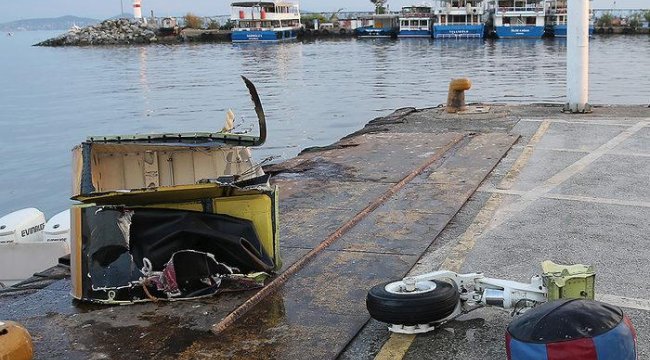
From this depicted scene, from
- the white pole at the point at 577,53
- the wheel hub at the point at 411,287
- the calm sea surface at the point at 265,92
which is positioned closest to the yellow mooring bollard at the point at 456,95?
the white pole at the point at 577,53

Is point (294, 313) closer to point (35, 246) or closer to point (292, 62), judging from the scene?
point (35, 246)

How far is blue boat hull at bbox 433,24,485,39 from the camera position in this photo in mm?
83975

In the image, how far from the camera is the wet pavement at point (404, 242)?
470 centimetres

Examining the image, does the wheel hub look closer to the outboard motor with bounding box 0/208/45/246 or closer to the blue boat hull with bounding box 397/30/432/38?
the outboard motor with bounding box 0/208/45/246

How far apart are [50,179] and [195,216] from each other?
16.6m

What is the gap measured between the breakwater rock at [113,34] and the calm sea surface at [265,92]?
39.6 meters

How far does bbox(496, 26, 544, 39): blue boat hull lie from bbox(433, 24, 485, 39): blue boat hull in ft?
7.08

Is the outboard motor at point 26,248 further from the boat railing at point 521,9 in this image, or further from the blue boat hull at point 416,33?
the blue boat hull at point 416,33

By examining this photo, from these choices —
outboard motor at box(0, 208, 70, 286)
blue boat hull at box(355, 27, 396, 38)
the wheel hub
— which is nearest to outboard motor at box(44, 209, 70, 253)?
outboard motor at box(0, 208, 70, 286)

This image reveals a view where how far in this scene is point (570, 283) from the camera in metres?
4.37

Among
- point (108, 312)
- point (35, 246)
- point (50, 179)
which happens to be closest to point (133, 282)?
point (108, 312)

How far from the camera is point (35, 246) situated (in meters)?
8.57

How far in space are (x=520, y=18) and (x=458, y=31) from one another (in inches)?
277

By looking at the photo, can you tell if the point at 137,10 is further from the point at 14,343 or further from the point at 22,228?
the point at 14,343
